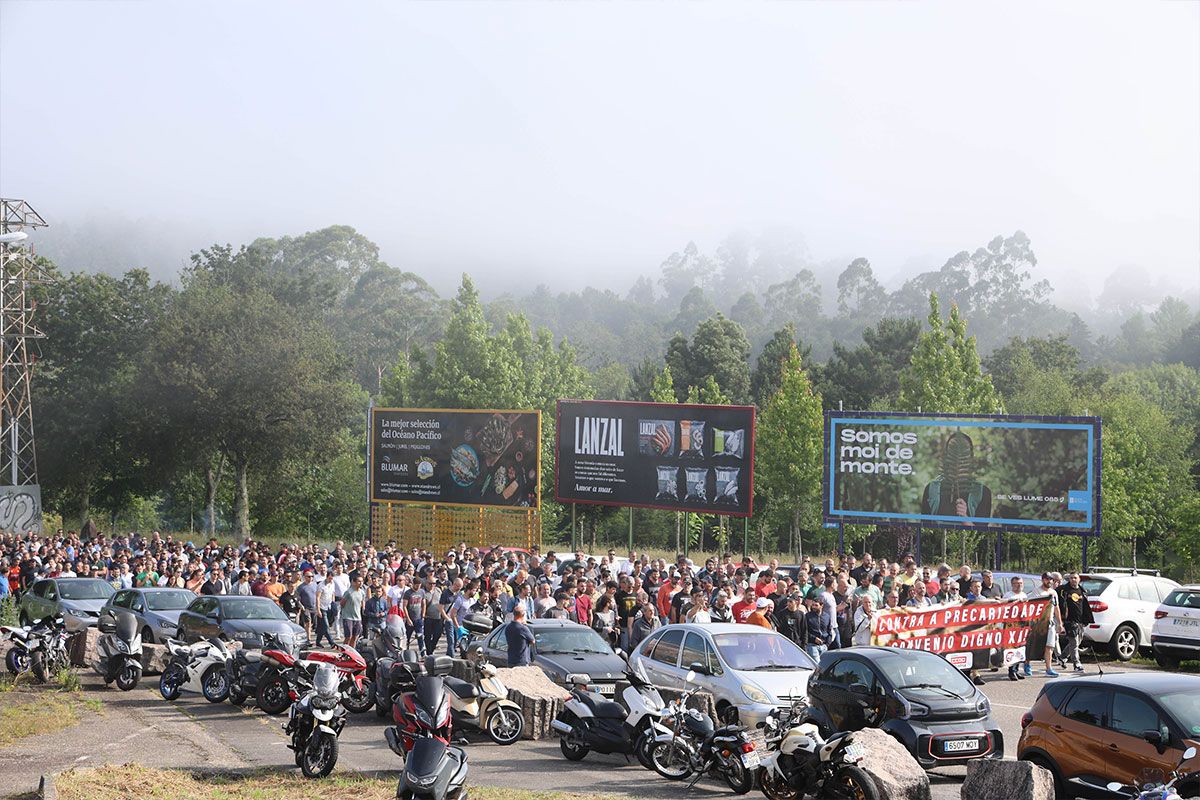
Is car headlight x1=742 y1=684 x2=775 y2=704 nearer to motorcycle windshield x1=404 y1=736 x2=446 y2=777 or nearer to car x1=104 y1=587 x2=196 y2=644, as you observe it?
motorcycle windshield x1=404 y1=736 x2=446 y2=777

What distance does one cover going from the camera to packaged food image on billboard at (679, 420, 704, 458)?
3622 cm

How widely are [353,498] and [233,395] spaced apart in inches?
436

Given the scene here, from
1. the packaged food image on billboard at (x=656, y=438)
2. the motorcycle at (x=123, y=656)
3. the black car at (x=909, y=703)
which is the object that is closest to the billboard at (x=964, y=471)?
the packaged food image on billboard at (x=656, y=438)

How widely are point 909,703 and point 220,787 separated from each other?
7166 millimetres

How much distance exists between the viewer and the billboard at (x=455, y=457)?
39.7 metres

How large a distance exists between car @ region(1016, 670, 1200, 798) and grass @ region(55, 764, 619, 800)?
433cm

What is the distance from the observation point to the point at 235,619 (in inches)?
862

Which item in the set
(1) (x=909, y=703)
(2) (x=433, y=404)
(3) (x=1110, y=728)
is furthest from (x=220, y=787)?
(2) (x=433, y=404)

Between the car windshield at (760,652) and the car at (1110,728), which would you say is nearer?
the car at (1110,728)

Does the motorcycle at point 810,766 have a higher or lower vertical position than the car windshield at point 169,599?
higher

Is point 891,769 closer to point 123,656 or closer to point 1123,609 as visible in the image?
point 123,656

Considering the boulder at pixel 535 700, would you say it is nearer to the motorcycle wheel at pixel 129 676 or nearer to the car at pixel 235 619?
the car at pixel 235 619

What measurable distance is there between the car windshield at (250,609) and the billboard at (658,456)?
15724 mm

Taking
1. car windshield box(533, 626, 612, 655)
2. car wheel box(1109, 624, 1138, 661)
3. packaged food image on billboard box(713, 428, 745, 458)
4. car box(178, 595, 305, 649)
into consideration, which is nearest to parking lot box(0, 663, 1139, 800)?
car windshield box(533, 626, 612, 655)
